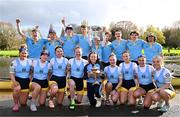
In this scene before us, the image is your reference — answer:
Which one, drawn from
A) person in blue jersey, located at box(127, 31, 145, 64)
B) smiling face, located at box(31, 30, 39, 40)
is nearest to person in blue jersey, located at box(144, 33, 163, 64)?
person in blue jersey, located at box(127, 31, 145, 64)

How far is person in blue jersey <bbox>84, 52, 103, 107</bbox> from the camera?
28.5ft

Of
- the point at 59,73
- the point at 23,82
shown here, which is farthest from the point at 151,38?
the point at 23,82

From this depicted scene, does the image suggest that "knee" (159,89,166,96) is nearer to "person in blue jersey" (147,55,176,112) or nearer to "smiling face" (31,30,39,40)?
"person in blue jersey" (147,55,176,112)

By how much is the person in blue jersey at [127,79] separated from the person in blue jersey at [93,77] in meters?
0.56

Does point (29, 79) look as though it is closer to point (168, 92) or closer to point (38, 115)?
point (38, 115)

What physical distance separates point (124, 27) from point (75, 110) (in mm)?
57736

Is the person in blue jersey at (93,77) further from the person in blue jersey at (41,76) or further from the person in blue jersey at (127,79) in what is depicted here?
the person in blue jersey at (41,76)

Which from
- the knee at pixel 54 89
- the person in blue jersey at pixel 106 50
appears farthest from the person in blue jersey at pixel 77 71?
the person in blue jersey at pixel 106 50

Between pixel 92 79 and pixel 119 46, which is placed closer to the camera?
pixel 92 79

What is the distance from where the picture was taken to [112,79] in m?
8.91

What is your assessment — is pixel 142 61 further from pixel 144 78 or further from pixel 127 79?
pixel 127 79

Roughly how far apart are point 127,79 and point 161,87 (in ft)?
2.99

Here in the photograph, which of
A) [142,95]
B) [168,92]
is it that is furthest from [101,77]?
[168,92]

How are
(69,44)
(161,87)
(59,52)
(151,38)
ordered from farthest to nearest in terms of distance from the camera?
(69,44), (151,38), (59,52), (161,87)
